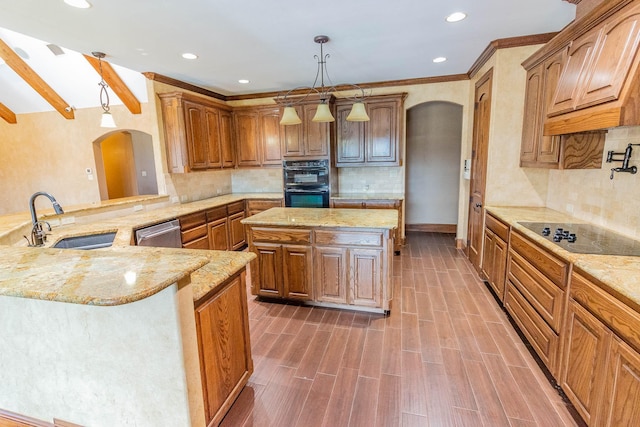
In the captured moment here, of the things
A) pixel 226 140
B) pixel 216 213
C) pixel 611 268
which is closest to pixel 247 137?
pixel 226 140

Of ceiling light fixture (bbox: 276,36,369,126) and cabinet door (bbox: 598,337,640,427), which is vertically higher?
ceiling light fixture (bbox: 276,36,369,126)

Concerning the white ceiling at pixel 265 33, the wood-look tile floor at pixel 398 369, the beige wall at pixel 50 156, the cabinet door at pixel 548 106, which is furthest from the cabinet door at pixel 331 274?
the beige wall at pixel 50 156

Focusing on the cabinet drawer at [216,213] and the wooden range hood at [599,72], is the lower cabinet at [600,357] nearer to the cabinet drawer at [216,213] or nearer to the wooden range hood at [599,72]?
the wooden range hood at [599,72]

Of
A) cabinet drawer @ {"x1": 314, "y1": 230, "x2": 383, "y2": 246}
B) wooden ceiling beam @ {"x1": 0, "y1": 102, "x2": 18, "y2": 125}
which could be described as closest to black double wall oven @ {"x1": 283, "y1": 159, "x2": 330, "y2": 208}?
cabinet drawer @ {"x1": 314, "y1": 230, "x2": 383, "y2": 246}

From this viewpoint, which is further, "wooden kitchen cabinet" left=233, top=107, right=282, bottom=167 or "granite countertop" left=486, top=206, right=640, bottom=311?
"wooden kitchen cabinet" left=233, top=107, right=282, bottom=167

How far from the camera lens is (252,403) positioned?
1.85 meters

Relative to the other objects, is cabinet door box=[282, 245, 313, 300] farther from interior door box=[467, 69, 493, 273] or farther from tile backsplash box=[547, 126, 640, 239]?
tile backsplash box=[547, 126, 640, 239]

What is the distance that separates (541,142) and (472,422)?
2.32 m

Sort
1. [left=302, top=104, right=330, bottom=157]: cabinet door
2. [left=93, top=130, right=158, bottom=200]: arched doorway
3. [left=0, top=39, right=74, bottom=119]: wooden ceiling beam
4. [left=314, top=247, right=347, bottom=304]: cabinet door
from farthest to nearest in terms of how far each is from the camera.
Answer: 1. [left=93, top=130, right=158, bottom=200]: arched doorway
2. [left=302, top=104, right=330, bottom=157]: cabinet door
3. [left=0, top=39, right=74, bottom=119]: wooden ceiling beam
4. [left=314, top=247, right=347, bottom=304]: cabinet door

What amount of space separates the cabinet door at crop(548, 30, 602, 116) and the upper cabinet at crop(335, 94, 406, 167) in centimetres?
235

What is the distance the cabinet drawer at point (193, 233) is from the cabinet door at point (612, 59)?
3.88 metres

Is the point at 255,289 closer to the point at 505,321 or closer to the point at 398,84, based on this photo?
the point at 505,321

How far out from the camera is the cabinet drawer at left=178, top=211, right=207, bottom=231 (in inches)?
147

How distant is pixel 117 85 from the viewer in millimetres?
4086
